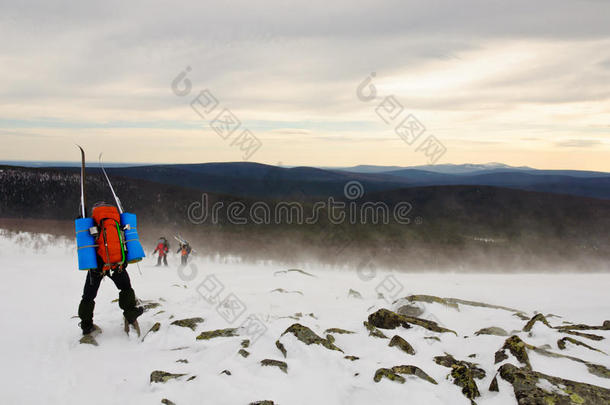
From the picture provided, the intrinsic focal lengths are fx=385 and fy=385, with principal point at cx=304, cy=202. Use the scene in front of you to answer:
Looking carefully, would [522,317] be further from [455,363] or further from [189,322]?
[189,322]

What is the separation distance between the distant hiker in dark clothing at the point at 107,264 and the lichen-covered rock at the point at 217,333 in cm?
148

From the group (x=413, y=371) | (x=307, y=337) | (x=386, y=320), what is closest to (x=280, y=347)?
(x=307, y=337)

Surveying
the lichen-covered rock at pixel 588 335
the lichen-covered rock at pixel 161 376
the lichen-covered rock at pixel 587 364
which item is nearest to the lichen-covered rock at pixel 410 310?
the lichen-covered rock at pixel 588 335

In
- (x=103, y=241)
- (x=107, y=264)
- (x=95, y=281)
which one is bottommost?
(x=95, y=281)

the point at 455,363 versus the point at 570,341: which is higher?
the point at 570,341

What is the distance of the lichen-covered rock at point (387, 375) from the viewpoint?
17.6ft

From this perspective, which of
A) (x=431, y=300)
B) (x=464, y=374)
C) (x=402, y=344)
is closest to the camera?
(x=464, y=374)

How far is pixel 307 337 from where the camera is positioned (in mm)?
6664

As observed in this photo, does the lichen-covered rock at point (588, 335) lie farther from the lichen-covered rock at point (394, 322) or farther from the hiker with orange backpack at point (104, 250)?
the hiker with orange backpack at point (104, 250)

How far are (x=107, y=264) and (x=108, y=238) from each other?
1.66 feet

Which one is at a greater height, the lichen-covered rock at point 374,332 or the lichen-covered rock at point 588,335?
the lichen-covered rock at point 374,332

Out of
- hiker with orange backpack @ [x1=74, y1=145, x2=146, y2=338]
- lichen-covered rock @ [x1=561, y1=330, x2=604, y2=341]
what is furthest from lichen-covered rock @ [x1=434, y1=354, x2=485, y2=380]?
hiker with orange backpack @ [x1=74, y1=145, x2=146, y2=338]

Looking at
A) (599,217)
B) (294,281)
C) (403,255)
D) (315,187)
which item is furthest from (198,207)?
(315,187)

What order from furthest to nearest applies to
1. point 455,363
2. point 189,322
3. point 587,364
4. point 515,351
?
point 189,322
point 455,363
point 515,351
point 587,364
